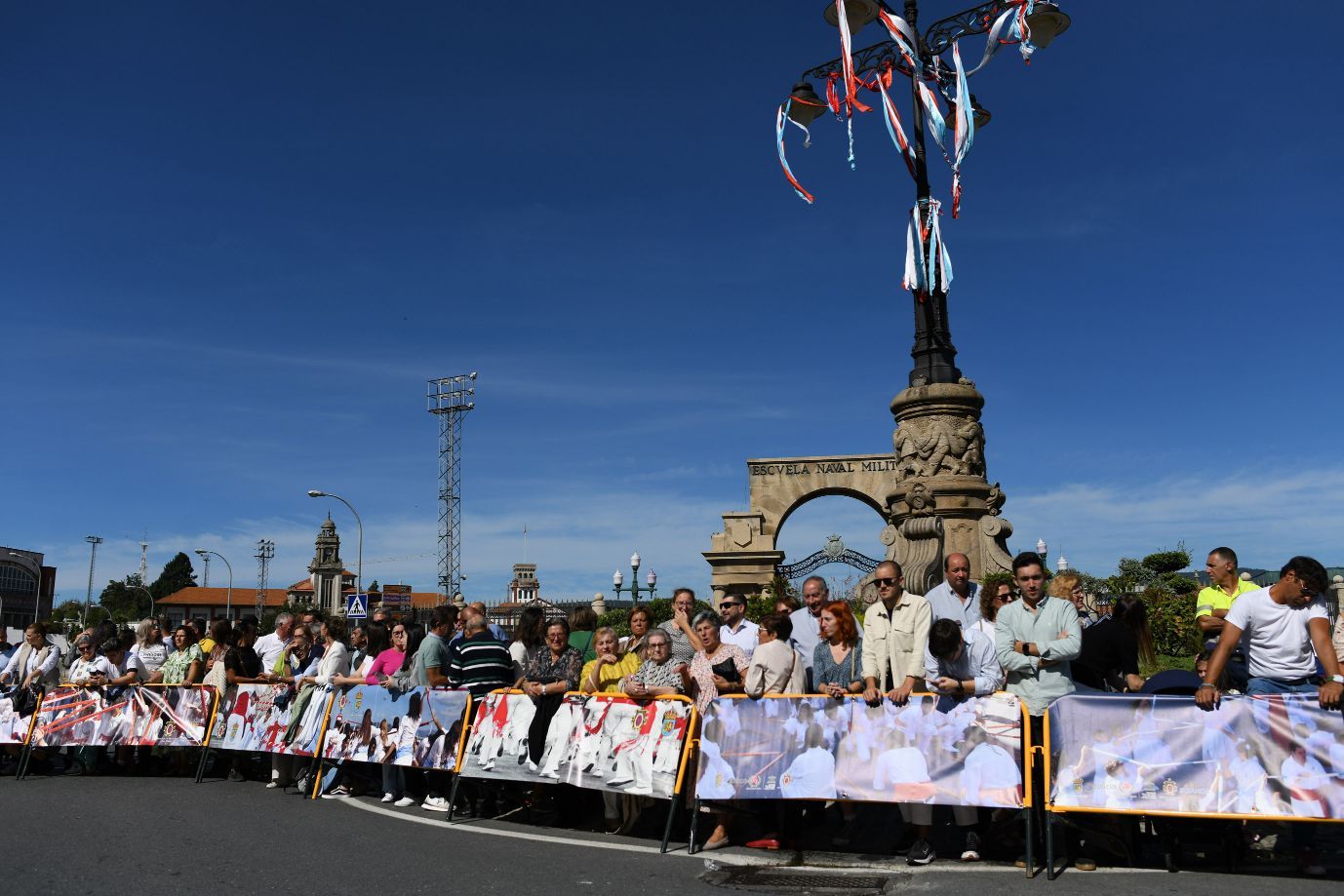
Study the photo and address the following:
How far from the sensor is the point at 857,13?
17203 millimetres

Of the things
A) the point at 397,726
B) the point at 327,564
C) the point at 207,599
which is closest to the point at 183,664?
the point at 397,726

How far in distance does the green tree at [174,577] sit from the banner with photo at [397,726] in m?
145

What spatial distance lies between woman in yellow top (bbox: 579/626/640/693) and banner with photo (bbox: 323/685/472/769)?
109 centimetres

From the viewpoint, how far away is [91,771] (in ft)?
37.6

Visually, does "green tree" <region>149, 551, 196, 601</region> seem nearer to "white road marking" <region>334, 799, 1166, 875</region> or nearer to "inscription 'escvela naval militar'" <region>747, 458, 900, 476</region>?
"inscription 'escvela naval militar'" <region>747, 458, 900, 476</region>

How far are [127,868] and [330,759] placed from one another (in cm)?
321

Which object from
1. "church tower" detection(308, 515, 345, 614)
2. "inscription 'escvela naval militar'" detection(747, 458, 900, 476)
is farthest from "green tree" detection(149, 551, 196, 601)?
"inscription 'escvela naval militar'" detection(747, 458, 900, 476)

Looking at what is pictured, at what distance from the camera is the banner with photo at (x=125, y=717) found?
11.1 metres

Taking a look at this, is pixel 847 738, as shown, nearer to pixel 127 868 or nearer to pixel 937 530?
pixel 127 868

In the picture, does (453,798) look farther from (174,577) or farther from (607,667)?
(174,577)

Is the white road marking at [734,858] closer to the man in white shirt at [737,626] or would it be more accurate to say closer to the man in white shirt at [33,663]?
the man in white shirt at [737,626]

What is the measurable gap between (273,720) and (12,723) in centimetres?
349

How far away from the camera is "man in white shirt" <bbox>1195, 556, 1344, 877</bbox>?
230 inches

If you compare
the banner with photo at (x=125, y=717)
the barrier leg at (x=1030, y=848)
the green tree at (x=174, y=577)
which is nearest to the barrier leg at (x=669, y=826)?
the barrier leg at (x=1030, y=848)
